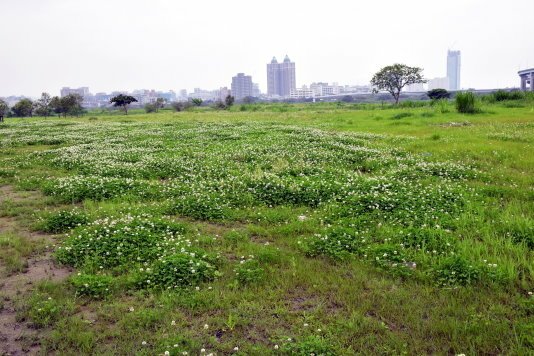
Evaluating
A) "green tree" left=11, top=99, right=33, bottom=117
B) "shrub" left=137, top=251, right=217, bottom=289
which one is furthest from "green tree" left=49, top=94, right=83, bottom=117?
"shrub" left=137, top=251, right=217, bottom=289

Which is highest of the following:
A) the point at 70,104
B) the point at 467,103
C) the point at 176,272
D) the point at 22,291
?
the point at 70,104

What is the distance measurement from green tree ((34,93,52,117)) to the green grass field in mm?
102302

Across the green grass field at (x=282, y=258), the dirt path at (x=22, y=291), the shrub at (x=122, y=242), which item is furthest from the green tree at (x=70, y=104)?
the shrub at (x=122, y=242)

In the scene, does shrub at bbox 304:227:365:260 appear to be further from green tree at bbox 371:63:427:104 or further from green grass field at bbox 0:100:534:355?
green tree at bbox 371:63:427:104

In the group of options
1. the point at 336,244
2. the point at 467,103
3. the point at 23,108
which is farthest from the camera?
the point at 23,108

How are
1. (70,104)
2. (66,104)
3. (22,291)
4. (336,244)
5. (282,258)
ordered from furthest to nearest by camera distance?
(70,104) < (66,104) < (336,244) < (282,258) < (22,291)

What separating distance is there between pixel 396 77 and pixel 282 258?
3850 inches

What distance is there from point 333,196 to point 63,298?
283 inches

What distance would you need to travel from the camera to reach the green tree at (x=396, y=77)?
9612cm

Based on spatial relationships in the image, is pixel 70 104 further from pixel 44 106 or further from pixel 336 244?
pixel 336 244

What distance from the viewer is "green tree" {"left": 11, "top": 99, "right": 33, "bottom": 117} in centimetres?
10538

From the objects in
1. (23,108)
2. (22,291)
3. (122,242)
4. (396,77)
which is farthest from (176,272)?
(23,108)

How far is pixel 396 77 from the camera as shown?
97188mm

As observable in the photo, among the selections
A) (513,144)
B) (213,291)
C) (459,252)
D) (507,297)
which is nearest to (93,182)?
(213,291)
